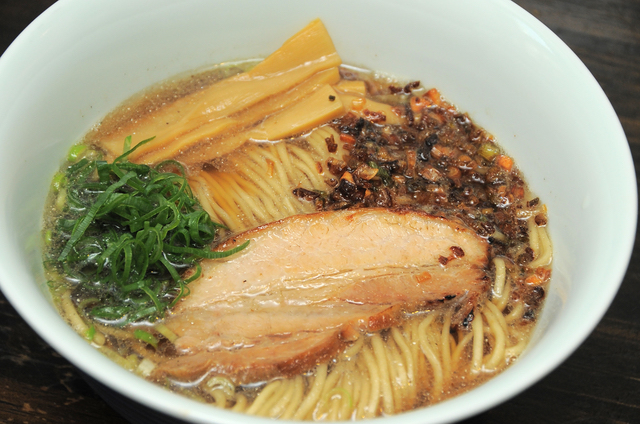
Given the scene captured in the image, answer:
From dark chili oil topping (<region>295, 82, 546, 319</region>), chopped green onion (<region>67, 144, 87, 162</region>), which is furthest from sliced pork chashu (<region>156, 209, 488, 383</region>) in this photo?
chopped green onion (<region>67, 144, 87, 162</region>)

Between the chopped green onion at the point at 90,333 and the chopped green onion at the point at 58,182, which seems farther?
the chopped green onion at the point at 58,182

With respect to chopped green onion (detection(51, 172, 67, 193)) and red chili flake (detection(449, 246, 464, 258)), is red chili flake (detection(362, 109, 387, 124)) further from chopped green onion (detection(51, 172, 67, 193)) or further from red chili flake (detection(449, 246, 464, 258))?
chopped green onion (detection(51, 172, 67, 193))

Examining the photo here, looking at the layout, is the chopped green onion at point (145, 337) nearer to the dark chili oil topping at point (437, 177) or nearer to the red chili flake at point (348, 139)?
the dark chili oil topping at point (437, 177)

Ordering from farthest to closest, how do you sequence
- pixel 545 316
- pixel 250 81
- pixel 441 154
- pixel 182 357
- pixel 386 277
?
pixel 250 81 → pixel 441 154 → pixel 386 277 → pixel 545 316 → pixel 182 357

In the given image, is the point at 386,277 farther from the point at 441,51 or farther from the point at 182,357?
the point at 441,51

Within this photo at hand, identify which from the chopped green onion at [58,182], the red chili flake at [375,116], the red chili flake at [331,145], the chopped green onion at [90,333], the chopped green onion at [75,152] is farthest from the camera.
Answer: the red chili flake at [375,116]

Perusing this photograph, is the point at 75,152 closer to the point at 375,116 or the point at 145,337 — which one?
the point at 145,337

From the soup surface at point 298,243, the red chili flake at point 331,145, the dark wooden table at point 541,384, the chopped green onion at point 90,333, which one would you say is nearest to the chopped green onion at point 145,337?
the soup surface at point 298,243

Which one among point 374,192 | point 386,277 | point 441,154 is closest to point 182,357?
point 386,277
